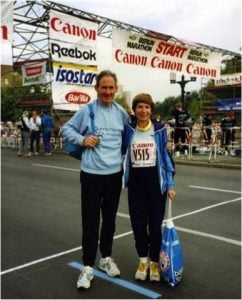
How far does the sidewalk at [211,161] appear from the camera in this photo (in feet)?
47.0

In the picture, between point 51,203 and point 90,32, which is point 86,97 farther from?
point 51,203

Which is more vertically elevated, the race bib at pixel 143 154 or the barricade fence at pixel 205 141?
the race bib at pixel 143 154

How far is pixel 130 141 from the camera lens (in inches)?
168

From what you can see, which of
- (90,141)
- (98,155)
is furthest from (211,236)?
(90,141)

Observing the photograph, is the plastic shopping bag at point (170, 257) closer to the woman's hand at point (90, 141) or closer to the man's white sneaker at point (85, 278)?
the man's white sneaker at point (85, 278)

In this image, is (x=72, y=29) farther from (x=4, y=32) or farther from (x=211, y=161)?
(x=211, y=161)

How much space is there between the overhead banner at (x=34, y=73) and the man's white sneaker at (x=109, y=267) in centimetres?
1583

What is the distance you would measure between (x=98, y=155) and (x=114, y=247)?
176 centimetres

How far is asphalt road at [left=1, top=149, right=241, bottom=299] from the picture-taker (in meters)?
4.17

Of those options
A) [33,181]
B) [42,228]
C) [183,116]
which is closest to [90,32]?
[183,116]

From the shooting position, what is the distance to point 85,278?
4.23m

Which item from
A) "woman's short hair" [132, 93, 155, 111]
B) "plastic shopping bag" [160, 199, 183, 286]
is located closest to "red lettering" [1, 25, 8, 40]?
"woman's short hair" [132, 93, 155, 111]

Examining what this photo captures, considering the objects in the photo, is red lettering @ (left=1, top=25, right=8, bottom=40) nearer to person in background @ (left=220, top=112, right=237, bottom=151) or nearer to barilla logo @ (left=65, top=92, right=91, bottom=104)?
barilla logo @ (left=65, top=92, right=91, bottom=104)

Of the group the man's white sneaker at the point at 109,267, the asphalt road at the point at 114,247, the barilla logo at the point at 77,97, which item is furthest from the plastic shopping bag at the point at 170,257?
the barilla logo at the point at 77,97
